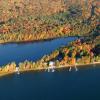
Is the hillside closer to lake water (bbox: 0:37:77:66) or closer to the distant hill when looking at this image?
the distant hill

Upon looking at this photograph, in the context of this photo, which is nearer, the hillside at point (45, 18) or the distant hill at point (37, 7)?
Answer: the hillside at point (45, 18)

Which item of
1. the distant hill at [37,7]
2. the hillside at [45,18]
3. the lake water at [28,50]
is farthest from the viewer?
the distant hill at [37,7]

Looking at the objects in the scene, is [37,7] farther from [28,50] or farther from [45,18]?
[28,50]

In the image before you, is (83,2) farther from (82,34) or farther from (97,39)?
(97,39)

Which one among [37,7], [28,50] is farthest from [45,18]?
[28,50]

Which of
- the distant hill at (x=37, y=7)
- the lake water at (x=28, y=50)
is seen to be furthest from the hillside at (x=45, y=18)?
the lake water at (x=28, y=50)

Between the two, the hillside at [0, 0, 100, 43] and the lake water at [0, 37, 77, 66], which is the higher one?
the hillside at [0, 0, 100, 43]

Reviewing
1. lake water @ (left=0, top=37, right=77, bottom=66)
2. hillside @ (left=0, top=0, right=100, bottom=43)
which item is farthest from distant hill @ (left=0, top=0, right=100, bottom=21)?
lake water @ (left=0, top=37, right=77, bottom=66)

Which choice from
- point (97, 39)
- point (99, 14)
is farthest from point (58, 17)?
point (97, 39)

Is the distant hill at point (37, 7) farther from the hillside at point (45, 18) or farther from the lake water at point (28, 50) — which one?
the lake water at point (28, 50)
